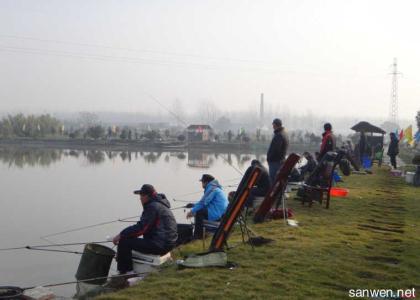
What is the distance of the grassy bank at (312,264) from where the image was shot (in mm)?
4137

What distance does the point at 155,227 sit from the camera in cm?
512

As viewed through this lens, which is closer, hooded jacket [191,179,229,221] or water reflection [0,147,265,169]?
hooded jacket [191,179,229,221]

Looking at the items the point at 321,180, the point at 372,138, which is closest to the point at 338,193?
the point at 321,180

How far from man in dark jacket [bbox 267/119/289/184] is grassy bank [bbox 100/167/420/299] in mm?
965

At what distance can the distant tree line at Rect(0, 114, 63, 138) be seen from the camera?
62.2 meters

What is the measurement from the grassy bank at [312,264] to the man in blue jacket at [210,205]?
0.37 m

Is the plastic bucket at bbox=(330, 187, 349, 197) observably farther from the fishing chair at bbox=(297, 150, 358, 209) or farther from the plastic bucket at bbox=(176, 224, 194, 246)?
the plastic bucket at bbox=(176, 224, 194, 246)

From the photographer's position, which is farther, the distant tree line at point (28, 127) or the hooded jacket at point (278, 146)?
the distant tree line at point (28, 127)

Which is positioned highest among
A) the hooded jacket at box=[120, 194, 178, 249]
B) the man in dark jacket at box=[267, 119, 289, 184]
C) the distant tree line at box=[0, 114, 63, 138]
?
the distant tree line at box=[0, 114, 63, 138]

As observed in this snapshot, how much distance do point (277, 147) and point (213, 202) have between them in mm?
2513

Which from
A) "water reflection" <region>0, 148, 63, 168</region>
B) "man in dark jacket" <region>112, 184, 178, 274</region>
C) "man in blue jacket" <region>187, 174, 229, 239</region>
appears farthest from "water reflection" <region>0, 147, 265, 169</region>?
"man in dark jacket" <region>112, 184, 178, 274</region>

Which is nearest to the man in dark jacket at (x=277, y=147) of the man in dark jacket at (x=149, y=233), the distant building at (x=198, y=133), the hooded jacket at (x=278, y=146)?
the hooded jacket at (x=278, y=146)

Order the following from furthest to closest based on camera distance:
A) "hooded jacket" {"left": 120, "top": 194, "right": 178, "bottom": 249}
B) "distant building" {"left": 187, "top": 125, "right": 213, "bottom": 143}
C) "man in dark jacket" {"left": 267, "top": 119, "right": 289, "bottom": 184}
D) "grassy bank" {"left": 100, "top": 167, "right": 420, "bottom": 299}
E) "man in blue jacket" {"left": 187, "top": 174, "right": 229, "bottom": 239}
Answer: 1. "distant building" {"left": 187, "top": 125, "right": 213, "bottom": 143}
2. "man in dark jacket" {"left": 267, "top": 119, "right": 289, "bottom": 184}
3. "man in blue jacket" {"left": 187, "top": 174, "right": 229, "bottom": 239}
4. "hooded jacket" {"left": 120, "top": 194, "right": 178, "bottom": 249}
5. "grassy bank" {"left": 100, "top": 167, "right": 420, "bottom": 299}

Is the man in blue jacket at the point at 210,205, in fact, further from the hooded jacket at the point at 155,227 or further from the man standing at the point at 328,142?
the man standing at the point at 328,142
